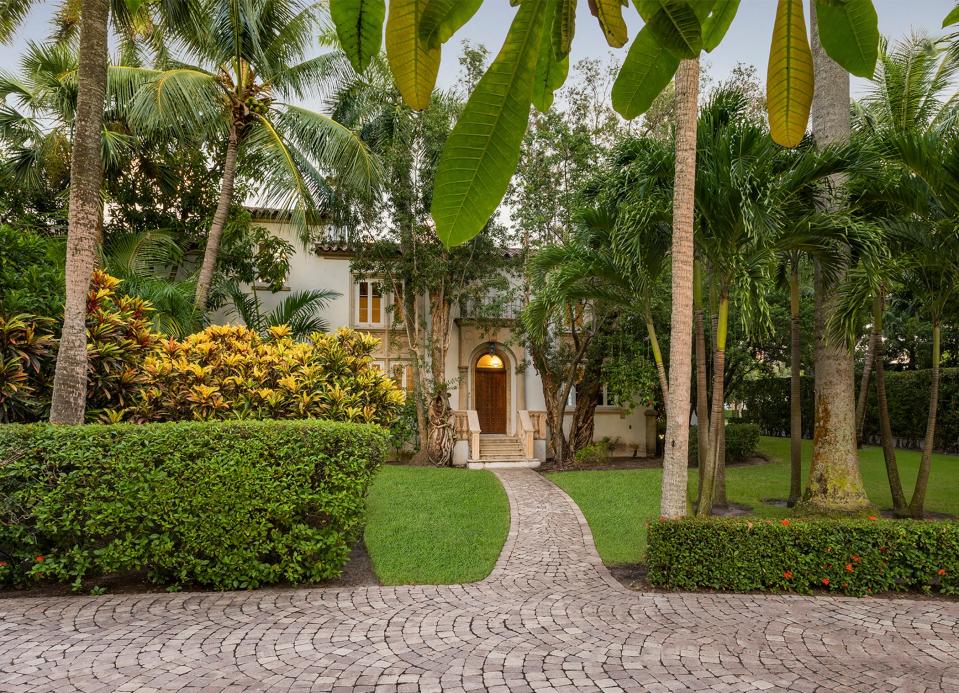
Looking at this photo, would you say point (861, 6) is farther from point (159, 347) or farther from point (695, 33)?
point (159, 347)

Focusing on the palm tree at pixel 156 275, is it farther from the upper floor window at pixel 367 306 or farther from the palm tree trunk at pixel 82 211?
the upper floor window at pixel 367 306

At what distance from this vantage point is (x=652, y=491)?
11797mm

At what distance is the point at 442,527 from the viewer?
354 inches

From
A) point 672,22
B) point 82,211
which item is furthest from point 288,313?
point 672,22

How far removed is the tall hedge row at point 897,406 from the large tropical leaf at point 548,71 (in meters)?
20.8

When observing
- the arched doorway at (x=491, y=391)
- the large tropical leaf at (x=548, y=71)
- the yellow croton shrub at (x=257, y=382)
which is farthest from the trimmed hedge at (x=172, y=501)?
the arched doorway at (x=491, y=391)

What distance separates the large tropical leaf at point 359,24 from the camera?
0.69 metres

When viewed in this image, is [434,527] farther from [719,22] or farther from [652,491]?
[719,22]

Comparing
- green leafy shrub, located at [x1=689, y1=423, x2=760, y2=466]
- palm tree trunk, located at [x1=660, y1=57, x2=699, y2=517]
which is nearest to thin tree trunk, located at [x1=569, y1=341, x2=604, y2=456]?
green leafy shrub, located at [x1=689, y1=423, x2=760, y2=466]

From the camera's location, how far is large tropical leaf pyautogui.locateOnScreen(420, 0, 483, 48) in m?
0.64

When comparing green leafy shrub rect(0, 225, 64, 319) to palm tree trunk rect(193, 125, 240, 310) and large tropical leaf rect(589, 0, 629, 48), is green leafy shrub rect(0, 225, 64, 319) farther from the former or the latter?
large tropical leaf rect(589, 0, 629, 48)

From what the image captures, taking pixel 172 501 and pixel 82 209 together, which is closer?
pixel 172 501

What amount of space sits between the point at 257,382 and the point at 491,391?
13.3m

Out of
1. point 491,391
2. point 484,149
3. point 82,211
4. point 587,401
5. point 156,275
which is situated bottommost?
point 587,401
